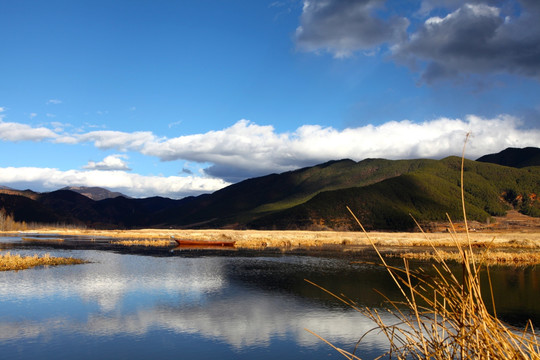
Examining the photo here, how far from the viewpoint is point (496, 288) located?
28594 mm

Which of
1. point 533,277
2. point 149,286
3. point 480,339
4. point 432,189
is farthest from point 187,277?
point 432,189

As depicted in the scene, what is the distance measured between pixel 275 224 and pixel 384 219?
131ft

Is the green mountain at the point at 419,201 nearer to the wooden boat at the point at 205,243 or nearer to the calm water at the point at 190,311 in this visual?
the wooden boat at the point at 205,243

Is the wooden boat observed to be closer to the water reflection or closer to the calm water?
the calm water

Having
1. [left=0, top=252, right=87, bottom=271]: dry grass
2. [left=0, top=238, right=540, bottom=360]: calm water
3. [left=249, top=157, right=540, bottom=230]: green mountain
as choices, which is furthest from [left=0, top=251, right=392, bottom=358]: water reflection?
[left=249, top=157, right=540, bottom=230]: green mountain

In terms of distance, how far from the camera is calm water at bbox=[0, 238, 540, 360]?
53.1 feet

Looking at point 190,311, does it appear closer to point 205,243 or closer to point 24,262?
point 24,262

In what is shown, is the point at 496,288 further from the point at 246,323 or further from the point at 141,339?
the point at 141,339

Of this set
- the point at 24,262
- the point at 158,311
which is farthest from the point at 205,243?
the point at 158,311

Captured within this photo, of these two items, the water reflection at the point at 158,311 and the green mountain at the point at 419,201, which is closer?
the water reflection at the point at 158,311

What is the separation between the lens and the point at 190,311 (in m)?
21.8

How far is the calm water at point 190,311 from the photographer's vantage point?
16172 mm

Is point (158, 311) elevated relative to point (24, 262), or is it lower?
lower

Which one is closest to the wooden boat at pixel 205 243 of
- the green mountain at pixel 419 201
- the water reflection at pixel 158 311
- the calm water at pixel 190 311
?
the calm water at pixel 190 311
